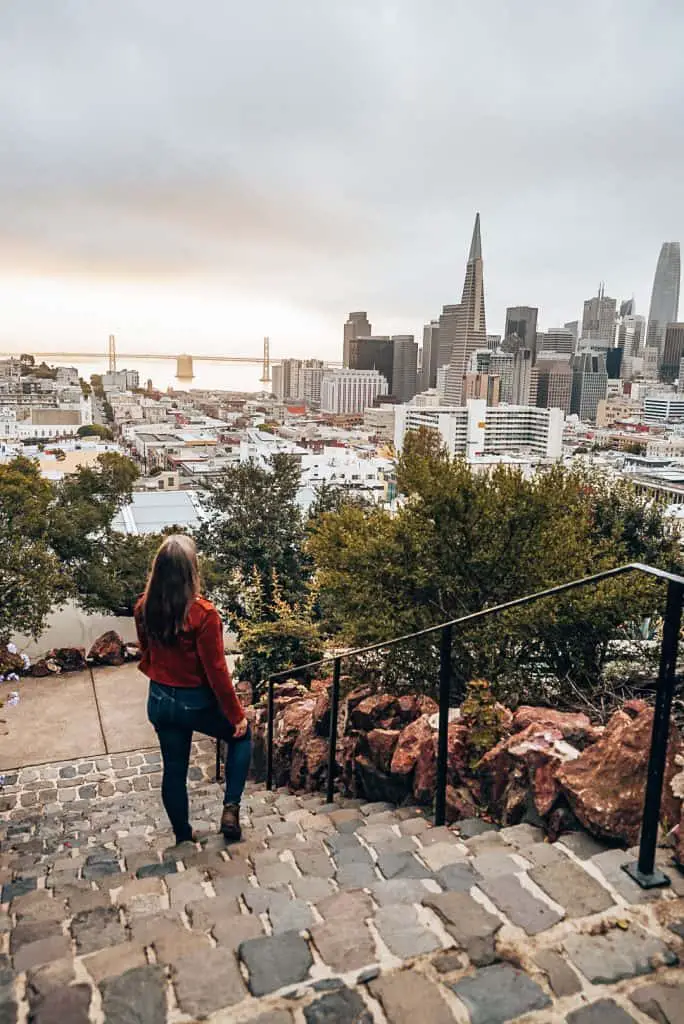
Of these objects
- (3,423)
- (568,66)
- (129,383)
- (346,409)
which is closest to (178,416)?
(3,423)

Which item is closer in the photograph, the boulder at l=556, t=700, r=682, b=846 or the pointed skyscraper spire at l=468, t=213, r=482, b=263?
the boulder at l=556, t=700, r=682, b=846

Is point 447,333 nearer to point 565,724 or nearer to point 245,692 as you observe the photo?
point 245,692

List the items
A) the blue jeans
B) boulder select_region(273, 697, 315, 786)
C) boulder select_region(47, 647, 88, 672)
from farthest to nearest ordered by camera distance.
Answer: boulder select_region(47, 647, 88, 672) < boulder select_region(273, 697, 315, 786) < the blue jeans

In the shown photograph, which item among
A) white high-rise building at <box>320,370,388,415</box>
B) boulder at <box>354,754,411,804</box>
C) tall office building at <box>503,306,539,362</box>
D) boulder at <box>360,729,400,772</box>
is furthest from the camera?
tall office building at <box>503,306,539,362</box>

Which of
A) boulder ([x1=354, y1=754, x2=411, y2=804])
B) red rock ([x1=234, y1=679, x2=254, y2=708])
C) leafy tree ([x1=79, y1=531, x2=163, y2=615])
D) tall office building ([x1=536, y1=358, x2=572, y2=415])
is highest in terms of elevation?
tall office building ([x1=536, y1=358, x2=572, y2=415])

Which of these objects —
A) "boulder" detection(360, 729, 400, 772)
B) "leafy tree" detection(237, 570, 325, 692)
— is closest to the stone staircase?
"boulder" detection(360, 729, 400, 772)

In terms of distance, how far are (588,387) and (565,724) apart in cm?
16187

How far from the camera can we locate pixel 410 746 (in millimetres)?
3660

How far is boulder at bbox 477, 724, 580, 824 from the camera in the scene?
8.25ft

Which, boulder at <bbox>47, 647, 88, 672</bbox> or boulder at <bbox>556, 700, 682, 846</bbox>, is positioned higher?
boulder at <bbox>556, 700, 682, 846</bbox>

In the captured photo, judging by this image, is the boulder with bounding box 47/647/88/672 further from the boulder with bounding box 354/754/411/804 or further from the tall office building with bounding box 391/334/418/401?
the tall office building with bounding box 391/334/418/401

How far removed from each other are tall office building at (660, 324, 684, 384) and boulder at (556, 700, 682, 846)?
182 meters

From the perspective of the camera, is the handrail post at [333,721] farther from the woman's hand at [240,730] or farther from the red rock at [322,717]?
the red rock at [322,717]

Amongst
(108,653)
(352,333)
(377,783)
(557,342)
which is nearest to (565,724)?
(377,783)
